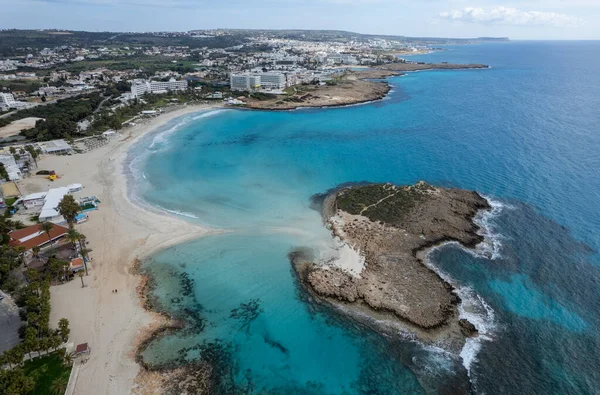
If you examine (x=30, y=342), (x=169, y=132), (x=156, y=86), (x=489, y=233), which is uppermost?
(x=156, y=86)

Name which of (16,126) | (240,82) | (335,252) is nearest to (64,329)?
(335,252)

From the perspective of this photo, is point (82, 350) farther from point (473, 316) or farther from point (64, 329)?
point (473, 316)

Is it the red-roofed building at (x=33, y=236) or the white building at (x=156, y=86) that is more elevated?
the white building at (x=156, y=86)

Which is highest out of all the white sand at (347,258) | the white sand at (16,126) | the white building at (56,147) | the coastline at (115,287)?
the white sand at (16,126)

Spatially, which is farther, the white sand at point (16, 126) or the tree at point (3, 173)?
the white sand at point (16, 126)

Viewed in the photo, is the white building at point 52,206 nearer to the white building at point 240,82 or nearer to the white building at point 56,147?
the white building at point 56,147

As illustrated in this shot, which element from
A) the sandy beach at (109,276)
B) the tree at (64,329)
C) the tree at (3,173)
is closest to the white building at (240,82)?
the sandy beach at (109,276)
